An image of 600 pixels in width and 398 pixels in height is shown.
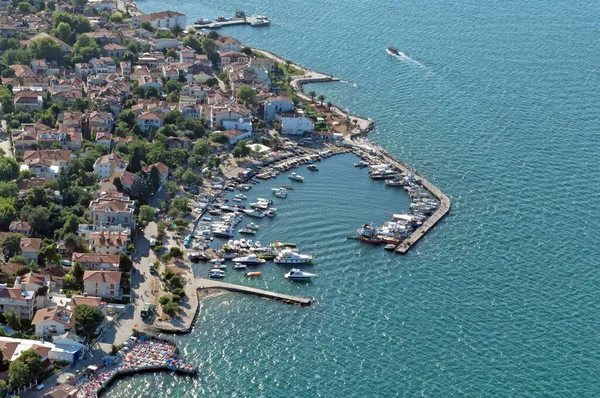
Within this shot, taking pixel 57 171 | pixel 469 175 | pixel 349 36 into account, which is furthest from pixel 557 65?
pixel 57 171

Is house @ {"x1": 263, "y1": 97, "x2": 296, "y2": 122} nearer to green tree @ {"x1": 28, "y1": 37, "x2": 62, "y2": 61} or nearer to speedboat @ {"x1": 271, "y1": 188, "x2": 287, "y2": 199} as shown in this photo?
speedboat @ {"x1": 271, "y1": 188, "x2": 287, "y2": 199}

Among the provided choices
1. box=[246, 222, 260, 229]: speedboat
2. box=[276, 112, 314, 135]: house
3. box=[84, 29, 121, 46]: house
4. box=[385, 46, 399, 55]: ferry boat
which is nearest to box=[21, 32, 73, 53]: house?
box=[84, 29, 121, 46]: house

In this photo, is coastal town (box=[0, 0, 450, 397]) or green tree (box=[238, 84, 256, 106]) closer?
coastal town (box=[0, 0, 450, 397])

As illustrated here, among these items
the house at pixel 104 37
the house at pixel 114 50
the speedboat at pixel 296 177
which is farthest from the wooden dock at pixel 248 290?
the house at pixel 104 37

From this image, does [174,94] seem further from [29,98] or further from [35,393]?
[35,393]

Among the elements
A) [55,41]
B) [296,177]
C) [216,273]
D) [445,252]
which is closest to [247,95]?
[296,177]

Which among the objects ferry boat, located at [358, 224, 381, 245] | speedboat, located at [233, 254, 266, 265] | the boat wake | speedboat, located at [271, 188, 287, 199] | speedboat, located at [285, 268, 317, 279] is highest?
the boat wake
